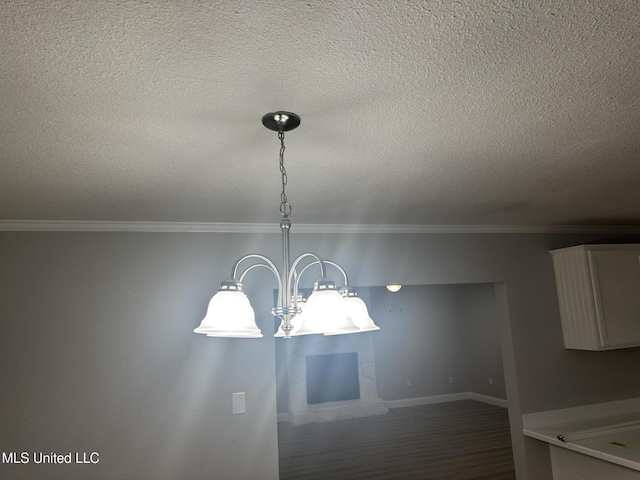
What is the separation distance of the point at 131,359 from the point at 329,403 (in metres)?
5.53

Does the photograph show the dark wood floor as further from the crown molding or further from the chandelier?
the chandelier

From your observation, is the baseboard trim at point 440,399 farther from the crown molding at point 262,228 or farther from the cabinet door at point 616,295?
the crown molding at point 262,228

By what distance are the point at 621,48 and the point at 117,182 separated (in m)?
2.01

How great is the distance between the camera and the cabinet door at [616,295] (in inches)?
137

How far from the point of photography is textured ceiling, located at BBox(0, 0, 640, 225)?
1.04 meters

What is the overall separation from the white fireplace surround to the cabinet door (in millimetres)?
4863

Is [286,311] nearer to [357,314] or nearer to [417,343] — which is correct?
[357,314]

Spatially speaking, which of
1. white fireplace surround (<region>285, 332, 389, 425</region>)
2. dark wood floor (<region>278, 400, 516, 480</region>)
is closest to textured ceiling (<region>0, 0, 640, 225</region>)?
dark wood floor (<region>278, 400, 516, 480</region>)

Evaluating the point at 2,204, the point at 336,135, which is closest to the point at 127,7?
the point at 336,135

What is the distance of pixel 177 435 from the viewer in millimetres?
2754

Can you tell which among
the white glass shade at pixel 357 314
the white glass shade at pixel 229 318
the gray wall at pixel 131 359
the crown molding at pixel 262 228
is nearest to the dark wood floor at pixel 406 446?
the gray wall at pixel 131 359

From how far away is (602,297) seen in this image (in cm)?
352

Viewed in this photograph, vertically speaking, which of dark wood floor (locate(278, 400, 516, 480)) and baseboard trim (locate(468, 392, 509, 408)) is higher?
baseboard trim (locate(468, 392, 509, 408))

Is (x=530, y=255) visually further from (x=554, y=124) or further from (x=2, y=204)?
(x=2, y=204)
